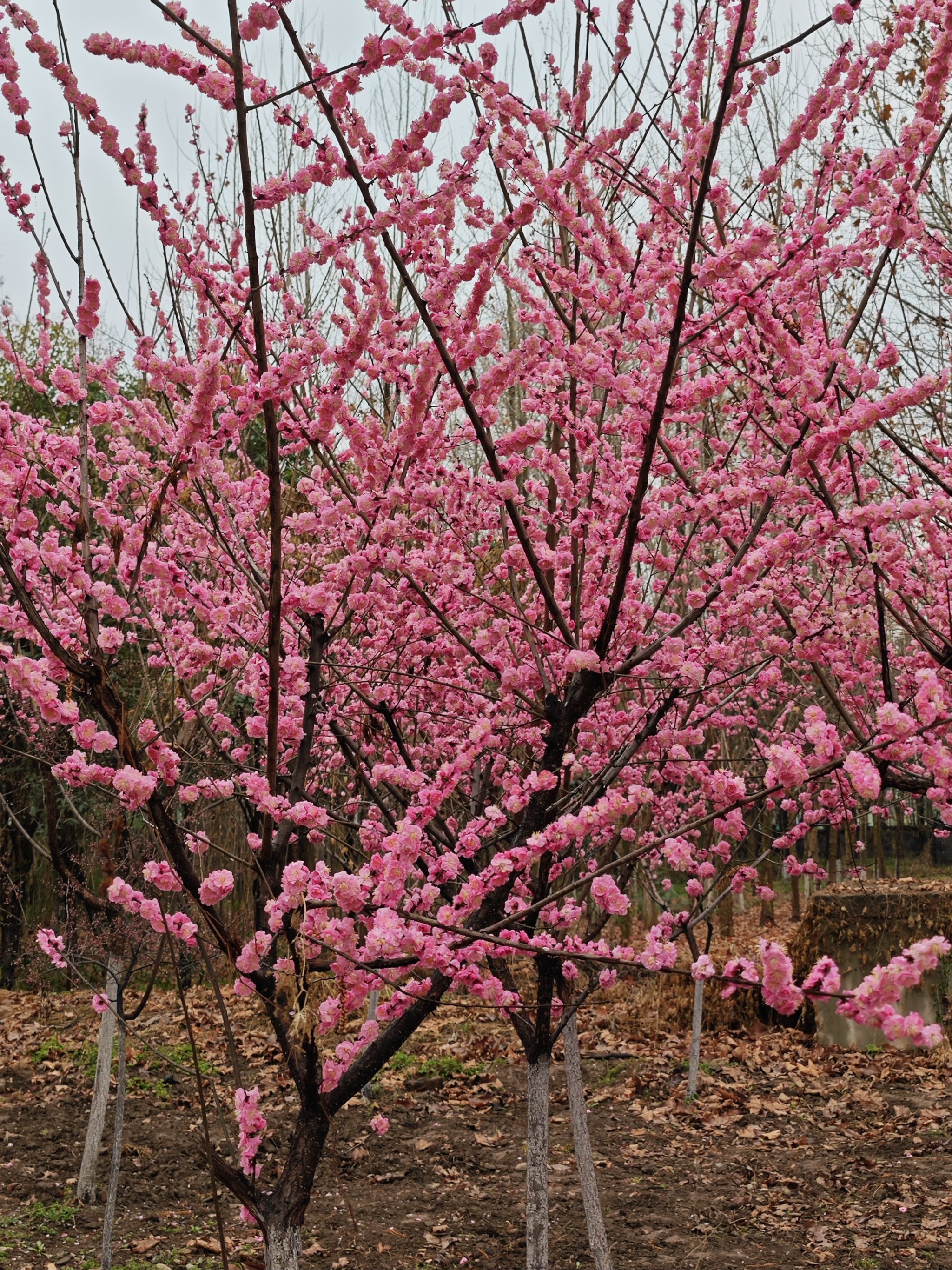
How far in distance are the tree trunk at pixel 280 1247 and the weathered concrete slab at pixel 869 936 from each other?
6.71 m

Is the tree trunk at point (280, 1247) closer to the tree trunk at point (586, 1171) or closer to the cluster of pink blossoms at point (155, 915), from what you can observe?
the cluster of pink blossoms at point (155, 915)

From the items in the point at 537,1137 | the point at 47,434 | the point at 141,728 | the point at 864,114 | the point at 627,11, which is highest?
the point at 864,114

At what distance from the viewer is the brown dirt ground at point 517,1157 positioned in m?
5.00

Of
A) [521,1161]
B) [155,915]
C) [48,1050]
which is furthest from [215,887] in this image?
[48,1050]

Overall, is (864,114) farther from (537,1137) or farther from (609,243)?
(537,1137)

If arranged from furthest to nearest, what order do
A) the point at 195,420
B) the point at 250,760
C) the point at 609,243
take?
the point at 250,760, the point at 609,243, the point at 195,420

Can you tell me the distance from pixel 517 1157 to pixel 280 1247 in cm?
432

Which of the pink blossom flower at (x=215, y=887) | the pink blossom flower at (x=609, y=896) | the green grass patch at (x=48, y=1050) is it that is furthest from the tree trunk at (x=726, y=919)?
the pink blossom flower at (x=215, y=887)

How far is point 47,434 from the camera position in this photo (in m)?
3.33

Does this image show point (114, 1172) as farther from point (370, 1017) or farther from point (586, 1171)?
point (370, 1017)

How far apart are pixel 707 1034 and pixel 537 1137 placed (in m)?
5.64

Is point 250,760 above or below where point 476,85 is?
below

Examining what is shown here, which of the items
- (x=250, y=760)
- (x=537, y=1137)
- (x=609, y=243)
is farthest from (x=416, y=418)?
(x=250, y=760)

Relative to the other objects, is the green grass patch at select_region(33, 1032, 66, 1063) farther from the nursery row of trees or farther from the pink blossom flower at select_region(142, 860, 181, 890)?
the pink blossom flower at select_region(142, 860, 181, 890)
